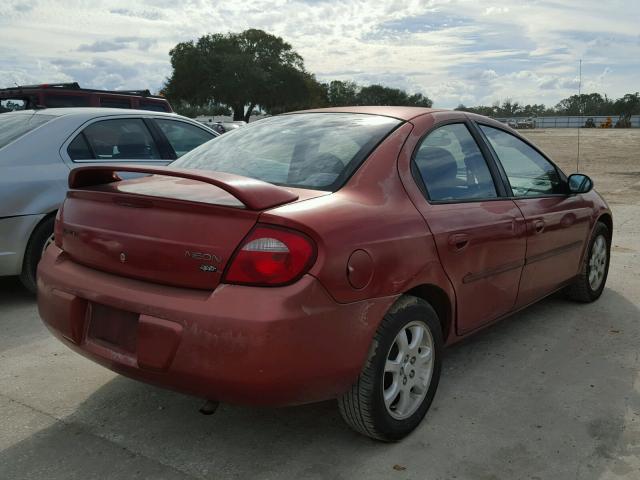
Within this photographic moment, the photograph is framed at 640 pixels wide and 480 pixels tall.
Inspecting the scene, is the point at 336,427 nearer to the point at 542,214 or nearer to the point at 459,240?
the point at 459,240

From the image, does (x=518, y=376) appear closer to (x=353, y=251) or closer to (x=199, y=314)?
(x=353, y=251)

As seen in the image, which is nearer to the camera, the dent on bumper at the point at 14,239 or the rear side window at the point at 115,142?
the dent on bumper at the point at 14,239

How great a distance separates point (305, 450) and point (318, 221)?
108cm

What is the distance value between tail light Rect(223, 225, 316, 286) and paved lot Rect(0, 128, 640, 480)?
2.84ft

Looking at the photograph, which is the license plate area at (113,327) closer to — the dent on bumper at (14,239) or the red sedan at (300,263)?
the red sedan at (300,263)

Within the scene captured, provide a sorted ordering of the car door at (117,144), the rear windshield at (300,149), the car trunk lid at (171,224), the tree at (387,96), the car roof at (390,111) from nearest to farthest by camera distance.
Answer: the car trunk lid at (171,224), the rear windshield at (300,149), the car roof at (390,111), the car door at (117,144), the tree at (387,96)

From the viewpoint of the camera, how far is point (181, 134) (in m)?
6.33

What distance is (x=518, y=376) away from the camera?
3.70 meters

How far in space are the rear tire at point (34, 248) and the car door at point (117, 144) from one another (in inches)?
24.4

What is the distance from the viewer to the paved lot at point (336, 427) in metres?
2.72

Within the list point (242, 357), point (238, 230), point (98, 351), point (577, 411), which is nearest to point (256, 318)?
point (242, 357)

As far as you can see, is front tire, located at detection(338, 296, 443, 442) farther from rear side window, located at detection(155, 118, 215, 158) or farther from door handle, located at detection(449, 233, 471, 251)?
rear side window, located at detection(155, 118, 215, 158)

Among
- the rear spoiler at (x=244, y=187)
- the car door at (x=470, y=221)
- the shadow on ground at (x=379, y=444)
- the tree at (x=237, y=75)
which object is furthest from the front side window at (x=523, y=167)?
the tree at (x=237, y=75)

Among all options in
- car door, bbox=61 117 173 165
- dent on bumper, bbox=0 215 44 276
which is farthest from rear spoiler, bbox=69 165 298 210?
car door, bbox=61 117 173 165
